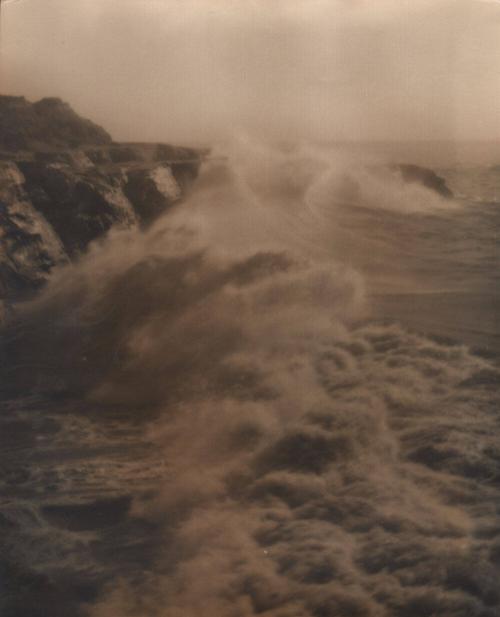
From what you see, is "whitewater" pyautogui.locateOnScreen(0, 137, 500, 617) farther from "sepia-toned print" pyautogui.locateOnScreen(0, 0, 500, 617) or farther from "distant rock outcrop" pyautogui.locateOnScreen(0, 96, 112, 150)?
"distant rock outcrop" pyautogui.locateOnScreen(0, 96, 112, 150)

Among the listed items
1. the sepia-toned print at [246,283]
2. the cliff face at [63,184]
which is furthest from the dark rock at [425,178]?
the cliff face at [63,184]

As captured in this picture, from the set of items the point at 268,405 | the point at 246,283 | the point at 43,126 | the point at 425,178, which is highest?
the point at 43,126

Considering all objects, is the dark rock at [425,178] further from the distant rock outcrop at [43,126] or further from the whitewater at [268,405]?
the distant rock outcrop at [43,126]

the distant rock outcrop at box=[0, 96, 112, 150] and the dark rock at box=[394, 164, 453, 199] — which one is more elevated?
the distant rock outcrop at box=[0, 96, 112, 150]

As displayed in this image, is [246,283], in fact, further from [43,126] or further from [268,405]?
[43,126]

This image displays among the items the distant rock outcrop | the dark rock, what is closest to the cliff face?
the distant rock outcrop

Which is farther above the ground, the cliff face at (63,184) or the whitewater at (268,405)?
the cliff face at (63,184)

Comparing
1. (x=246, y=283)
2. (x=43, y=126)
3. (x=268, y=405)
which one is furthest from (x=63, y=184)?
(x=268, y=405)
